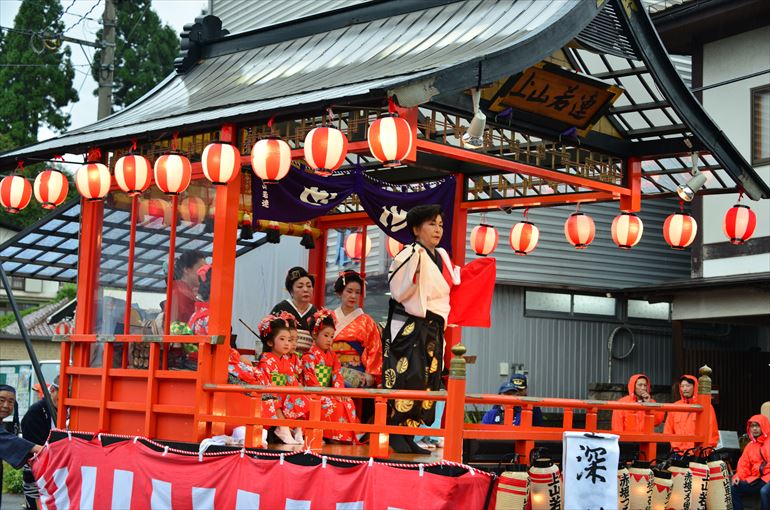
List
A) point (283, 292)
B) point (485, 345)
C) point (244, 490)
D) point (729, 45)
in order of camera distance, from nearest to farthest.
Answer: point (244, 490) → point (283, 292) → point (729, 45) → point (485, 345)

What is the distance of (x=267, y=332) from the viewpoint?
1000 centimetres

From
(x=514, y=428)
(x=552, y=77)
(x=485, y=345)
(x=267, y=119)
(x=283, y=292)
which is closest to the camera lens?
(x=514, y=428)

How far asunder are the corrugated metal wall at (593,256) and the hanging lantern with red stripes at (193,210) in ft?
32.8

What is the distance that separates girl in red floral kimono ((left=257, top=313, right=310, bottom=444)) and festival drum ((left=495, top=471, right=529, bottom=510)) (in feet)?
9.15

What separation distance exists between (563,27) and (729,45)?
1037 cm

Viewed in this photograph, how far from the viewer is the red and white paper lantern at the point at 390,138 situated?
27.9ft

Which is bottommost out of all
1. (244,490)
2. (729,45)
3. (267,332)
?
(244,490)

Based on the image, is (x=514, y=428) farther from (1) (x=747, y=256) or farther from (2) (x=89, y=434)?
(1) (x=747, y=256)

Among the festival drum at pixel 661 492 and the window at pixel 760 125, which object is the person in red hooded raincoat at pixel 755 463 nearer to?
the festival drum at pixel 661 492

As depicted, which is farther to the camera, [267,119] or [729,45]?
[729,45]

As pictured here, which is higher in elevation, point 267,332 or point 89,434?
point 267,332

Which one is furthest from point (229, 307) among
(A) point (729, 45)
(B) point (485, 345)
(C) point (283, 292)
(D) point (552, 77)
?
(A) point (729, 45)

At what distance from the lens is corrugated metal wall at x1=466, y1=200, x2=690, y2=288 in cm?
2034

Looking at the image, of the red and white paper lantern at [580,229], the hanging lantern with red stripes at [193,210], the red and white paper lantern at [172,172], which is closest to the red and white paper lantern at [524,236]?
the red and white paper lantern at [580,229]
